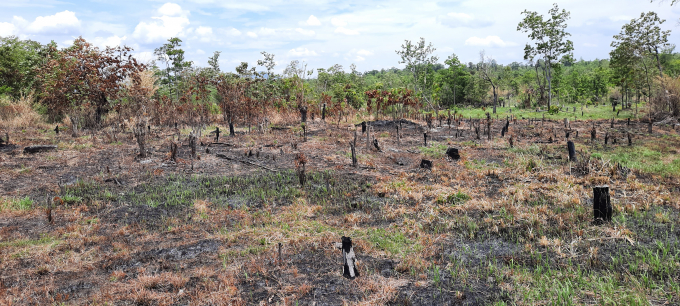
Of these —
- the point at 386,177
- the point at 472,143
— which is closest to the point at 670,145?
the point at 472,143

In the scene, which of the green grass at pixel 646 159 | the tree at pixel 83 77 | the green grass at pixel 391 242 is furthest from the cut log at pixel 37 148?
the green grass at pixel 646 159

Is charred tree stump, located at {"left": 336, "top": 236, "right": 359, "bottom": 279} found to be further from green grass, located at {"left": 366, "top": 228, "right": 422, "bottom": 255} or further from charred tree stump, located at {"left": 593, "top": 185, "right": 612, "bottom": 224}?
charred tree stump, located at {"left": 593, "top": 185, "right": 612, "bottom": 224}

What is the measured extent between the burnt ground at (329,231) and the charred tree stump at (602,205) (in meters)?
0.14

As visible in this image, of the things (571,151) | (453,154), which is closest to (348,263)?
(453,154)

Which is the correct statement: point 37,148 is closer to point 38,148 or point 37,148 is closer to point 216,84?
point 38,148

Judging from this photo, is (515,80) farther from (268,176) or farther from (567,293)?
(567,293)

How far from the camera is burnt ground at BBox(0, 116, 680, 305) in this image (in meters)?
4.18

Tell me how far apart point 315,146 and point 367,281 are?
29.7ft

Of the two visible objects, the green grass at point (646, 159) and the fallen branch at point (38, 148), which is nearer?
the green grass at point (646, 159)

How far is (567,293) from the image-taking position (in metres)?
3.80

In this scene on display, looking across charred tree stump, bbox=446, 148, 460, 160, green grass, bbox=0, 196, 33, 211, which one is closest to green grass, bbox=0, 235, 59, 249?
green grass, bbox=0, 196, 33, 211

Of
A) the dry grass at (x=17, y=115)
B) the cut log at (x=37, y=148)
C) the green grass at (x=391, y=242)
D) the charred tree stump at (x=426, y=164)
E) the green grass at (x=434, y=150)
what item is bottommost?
the green grass at (x=391, y=242)

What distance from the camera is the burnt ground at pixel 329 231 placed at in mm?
4180

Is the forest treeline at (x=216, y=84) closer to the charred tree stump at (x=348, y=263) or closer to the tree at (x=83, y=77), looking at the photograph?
the tree at (x=83, y=77)
